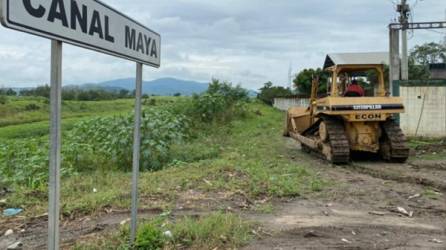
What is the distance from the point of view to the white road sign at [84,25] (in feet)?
7.87

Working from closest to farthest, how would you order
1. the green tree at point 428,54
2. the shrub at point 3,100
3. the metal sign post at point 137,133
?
1. the metal sign post at point 137,133
2. the shrub at point 3,100
3. the green tree at point 428,54

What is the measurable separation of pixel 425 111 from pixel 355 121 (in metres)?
6.54

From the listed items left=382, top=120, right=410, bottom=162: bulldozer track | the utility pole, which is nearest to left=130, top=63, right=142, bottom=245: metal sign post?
left=382, top=120, right=410, bottom=162: bulldozer track

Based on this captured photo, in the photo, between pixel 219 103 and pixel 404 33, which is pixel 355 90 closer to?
pixel 404 33

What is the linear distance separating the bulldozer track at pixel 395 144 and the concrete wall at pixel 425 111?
565 centimetres

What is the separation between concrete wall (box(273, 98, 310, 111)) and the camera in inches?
1287

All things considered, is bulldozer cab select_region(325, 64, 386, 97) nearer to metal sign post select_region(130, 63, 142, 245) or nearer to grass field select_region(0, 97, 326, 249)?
grass field select_region(0, 97, 326, 249)

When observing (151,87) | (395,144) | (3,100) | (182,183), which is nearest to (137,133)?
(182,183)

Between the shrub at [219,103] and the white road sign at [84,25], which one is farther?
the shrub at [219,103]

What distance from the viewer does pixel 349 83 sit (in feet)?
39.7

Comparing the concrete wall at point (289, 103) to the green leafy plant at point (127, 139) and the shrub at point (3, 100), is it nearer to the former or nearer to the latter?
the shrub at point (3, 100)

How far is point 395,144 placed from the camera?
10695 mm

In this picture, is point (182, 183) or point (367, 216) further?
point (182, 183)

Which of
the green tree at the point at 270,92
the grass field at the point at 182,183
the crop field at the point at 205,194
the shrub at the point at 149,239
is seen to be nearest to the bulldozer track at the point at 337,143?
the crop field at the point at 205,194
